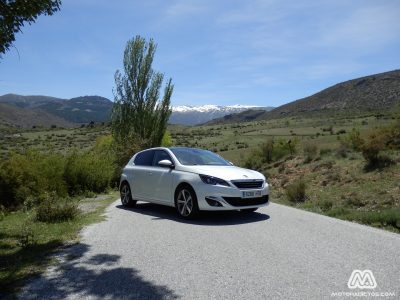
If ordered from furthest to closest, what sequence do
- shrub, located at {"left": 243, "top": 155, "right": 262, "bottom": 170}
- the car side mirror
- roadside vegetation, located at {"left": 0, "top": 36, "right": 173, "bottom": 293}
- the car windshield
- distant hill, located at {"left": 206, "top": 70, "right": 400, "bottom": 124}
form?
1. distant hill, located at {"left": 206, "top": 70, "right": 400, "bottom": 124}
2. shrub, located at {"left": 243, "top": 155, "right": 262, "bottom": 170}
3. the car windshield
4. the car side mirror
5. roadside vegetation, located at {"left": 0, "top": 36, "right": 173, "bottom": 293}

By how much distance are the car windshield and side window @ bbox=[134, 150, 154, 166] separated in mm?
820

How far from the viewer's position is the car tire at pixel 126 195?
12.6 metres

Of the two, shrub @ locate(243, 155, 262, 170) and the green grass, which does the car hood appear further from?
shrub @ locate(243, 155, 262, 170)

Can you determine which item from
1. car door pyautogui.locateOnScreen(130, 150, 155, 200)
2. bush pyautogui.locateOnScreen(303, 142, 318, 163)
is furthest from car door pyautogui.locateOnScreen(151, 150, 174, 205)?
bush pyautogui.locateOnScreen(303, 142, 318, 163)

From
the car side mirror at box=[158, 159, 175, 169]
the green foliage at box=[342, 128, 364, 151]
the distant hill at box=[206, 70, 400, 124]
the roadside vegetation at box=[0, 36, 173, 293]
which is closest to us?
the roadside vegetation at box=[0, 36, 173, 293]

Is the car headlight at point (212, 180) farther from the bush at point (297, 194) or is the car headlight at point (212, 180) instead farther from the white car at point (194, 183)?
the bush at point (297, 194)

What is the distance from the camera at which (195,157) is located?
11.2 metres

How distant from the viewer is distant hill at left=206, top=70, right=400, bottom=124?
80.8 m

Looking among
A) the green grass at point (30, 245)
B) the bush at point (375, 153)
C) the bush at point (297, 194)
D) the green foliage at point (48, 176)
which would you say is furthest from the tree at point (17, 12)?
the bush at point (375, 153)

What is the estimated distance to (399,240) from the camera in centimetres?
759

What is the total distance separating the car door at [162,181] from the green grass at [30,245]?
1467mm

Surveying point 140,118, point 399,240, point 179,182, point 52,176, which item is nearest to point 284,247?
point 399,240

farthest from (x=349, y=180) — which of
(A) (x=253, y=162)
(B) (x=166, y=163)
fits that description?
(A) (x=253, y=162)

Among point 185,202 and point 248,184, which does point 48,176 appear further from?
point 248,184
